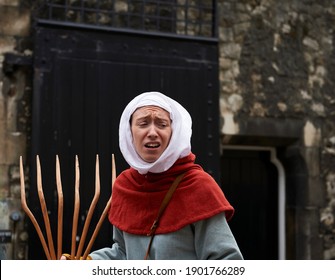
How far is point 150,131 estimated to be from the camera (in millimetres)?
2242

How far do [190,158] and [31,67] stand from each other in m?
3.35

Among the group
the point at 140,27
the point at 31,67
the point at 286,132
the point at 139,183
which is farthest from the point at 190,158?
the point at 286,132

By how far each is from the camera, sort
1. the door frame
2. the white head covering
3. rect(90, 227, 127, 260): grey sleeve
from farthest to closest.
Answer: the door frame < rect(90, 227, 127, 260): grey sleeve < the white head covering

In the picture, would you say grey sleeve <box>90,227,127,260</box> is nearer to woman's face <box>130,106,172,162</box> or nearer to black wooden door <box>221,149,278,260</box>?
woman's face <box>130,106,172,162</box>

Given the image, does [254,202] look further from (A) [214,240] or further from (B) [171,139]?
(A) [214,240]

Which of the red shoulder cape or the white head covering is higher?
the white head covering

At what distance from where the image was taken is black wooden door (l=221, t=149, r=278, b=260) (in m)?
6.67

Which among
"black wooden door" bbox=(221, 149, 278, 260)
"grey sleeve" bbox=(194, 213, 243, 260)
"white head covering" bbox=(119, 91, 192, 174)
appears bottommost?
"black wooden door" bbox=(221, 149, 278, 260)

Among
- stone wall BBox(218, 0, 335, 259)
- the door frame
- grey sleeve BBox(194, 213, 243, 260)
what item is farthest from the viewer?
the door frame

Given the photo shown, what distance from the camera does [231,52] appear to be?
6180 millimetres

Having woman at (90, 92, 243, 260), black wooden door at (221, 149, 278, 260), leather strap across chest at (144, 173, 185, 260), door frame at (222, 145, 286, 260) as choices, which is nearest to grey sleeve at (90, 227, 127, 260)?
woman at (90, 92, 243, 260)

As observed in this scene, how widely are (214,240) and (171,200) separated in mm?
191

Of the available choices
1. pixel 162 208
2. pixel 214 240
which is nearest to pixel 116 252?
pixel 162 208

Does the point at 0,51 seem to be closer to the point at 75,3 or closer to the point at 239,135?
the point at 75,3
